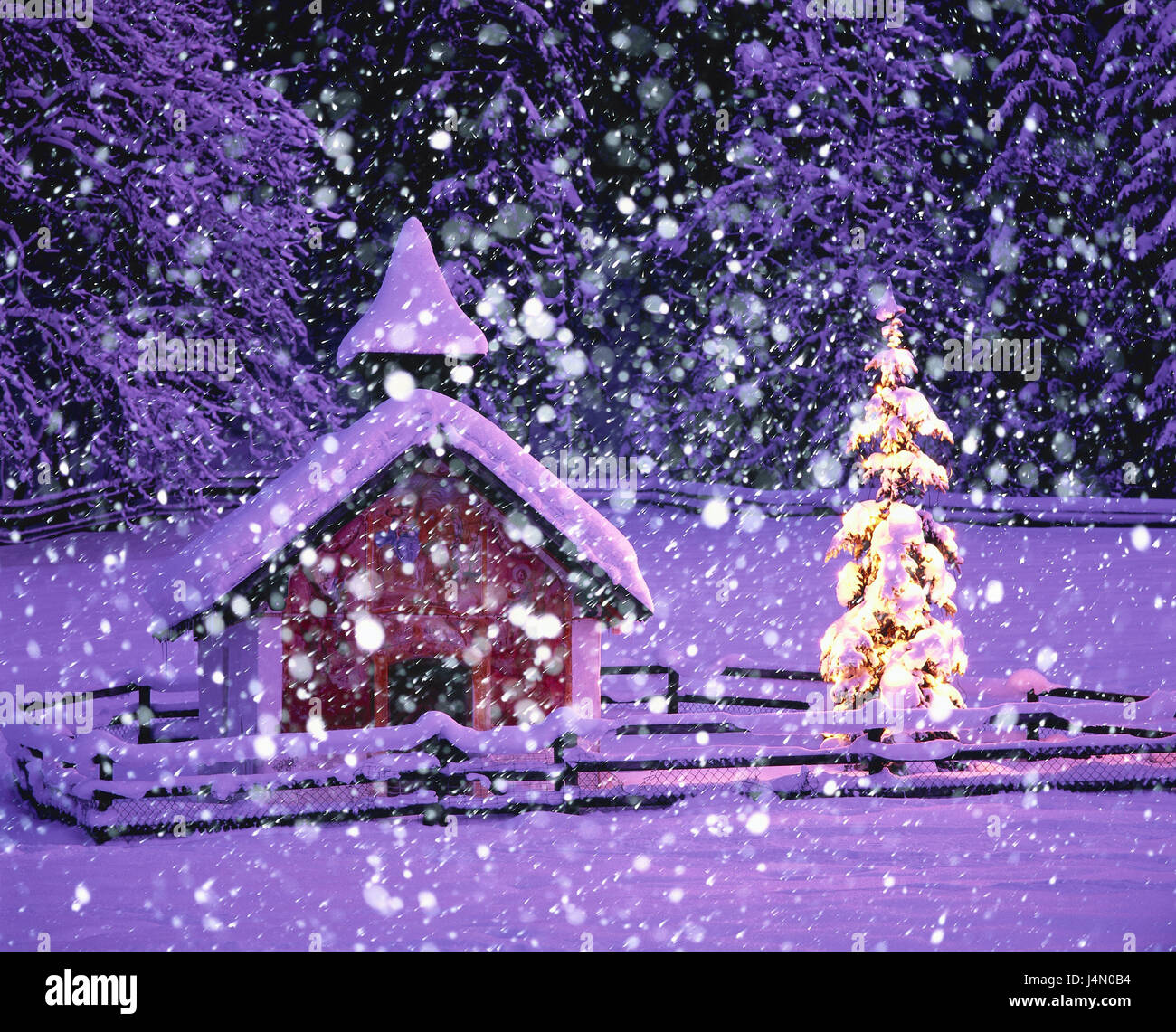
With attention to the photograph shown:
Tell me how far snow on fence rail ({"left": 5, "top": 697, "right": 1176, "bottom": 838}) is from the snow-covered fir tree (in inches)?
62.1

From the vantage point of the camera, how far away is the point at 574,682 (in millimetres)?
16453

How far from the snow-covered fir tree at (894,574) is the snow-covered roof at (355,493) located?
12.2 feet

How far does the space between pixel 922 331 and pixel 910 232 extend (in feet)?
8.38

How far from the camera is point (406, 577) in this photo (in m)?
16.1

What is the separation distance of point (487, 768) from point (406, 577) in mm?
2452

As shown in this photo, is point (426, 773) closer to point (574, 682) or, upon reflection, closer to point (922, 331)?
point (574, 682)

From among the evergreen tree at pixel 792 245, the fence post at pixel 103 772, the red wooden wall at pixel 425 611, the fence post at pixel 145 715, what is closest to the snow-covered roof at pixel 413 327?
the red wooden wall at pixel 425 611

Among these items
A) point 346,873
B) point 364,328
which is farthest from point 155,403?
point 346,873

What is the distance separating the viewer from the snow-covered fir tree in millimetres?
18625

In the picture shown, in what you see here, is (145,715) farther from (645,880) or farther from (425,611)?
(645,880)

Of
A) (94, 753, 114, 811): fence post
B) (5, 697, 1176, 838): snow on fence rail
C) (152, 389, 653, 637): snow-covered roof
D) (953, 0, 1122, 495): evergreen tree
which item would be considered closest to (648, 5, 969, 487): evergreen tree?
(953, 0, 1122, 495): evergreen tree

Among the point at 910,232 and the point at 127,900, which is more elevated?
the point at 910,232

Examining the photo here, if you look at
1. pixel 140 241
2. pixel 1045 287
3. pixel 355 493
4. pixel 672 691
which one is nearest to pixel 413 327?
pixel 355 493

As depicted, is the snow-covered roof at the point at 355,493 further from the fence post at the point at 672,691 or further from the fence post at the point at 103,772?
the fence post at the point at 672,691
